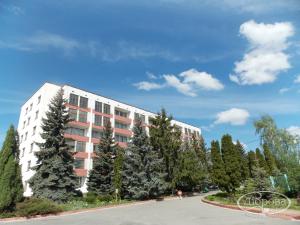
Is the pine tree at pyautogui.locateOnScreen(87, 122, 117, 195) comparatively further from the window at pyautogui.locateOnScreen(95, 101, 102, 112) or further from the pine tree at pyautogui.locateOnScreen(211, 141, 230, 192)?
the window at pyautogui.locateOnScreen(95, 101, 102, 112)

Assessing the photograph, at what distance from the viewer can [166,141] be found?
1368 inches

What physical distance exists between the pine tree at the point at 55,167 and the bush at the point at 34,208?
4.86m

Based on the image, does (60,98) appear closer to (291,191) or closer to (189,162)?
(189,162)

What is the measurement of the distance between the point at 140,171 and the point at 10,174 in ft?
46.4

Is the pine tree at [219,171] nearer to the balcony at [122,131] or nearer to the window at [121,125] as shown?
the balcony at [122,131]

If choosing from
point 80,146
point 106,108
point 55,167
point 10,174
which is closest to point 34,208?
point 10,174

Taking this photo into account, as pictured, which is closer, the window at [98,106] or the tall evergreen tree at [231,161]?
the tall evergreen tree at [231,161]

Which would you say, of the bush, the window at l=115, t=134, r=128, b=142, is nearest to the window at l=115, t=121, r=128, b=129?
the window at l=115, t=134, r=128, b=142

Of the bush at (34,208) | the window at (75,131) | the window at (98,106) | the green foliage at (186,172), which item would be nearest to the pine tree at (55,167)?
the bush at (34,208)

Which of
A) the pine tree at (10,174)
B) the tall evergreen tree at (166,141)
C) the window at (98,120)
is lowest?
the pine tree at (10,174)

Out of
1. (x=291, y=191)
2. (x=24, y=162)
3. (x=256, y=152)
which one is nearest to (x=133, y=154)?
(x=291, y=191)

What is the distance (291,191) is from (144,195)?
46.2 feet

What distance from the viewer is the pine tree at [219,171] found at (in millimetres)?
24203

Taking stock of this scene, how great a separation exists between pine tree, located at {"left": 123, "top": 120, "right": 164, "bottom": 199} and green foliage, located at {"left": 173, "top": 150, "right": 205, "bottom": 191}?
3.94m
